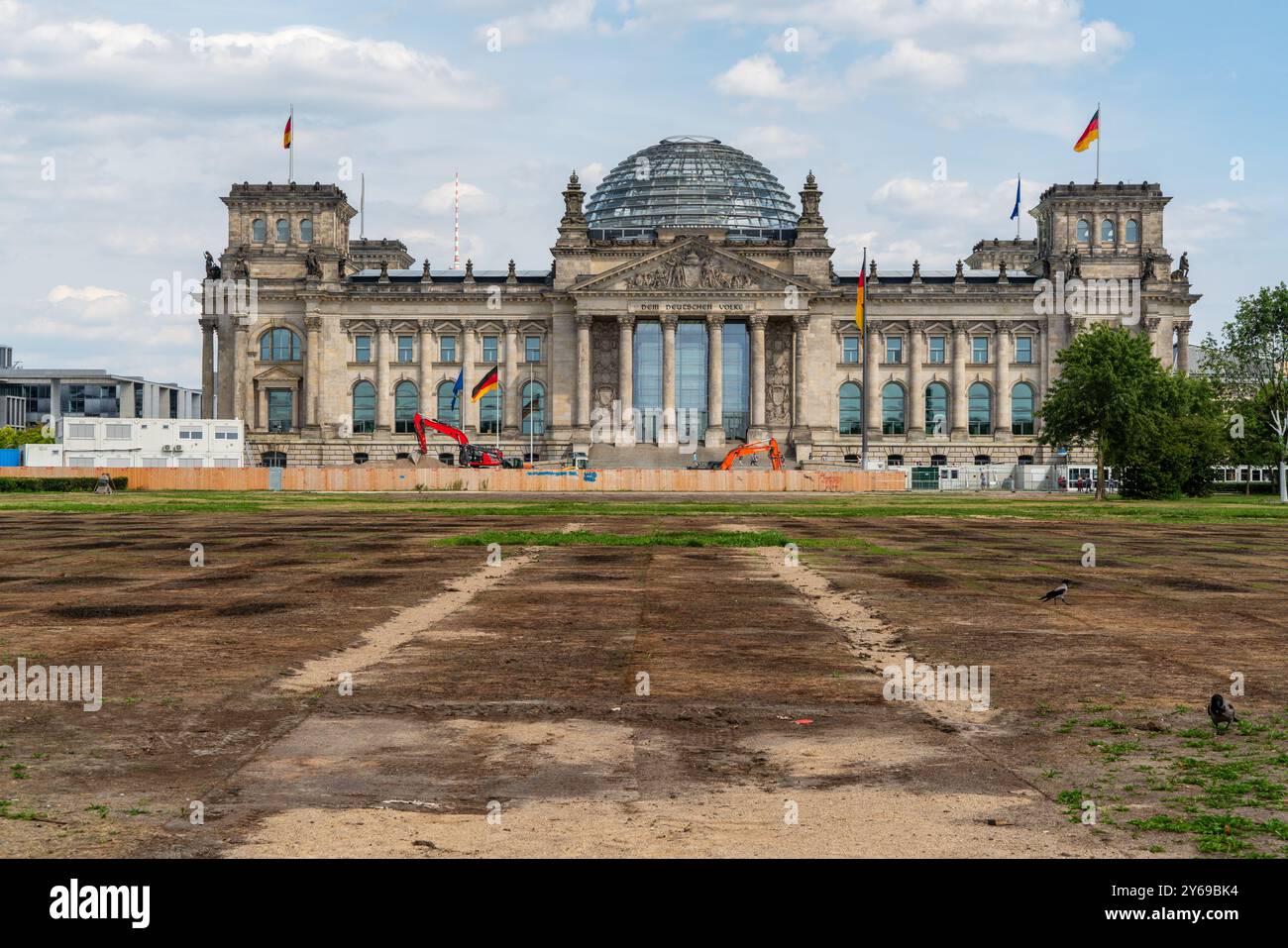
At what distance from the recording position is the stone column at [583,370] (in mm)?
133875

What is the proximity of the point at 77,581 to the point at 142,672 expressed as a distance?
11698mm

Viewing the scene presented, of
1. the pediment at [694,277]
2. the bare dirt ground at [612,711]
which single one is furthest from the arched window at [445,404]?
the bare dirt ground at [612,711]

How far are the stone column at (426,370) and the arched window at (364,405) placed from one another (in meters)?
4.97

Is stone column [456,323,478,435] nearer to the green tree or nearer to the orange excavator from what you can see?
the orange excavator

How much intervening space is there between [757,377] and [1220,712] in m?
124

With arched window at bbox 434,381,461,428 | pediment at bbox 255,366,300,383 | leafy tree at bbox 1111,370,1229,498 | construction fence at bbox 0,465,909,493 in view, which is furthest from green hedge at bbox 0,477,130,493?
leafy tree at bbox 1111,370,1229,498

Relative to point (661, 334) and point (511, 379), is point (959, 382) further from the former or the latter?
point (511, 379)

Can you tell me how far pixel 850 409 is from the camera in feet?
455

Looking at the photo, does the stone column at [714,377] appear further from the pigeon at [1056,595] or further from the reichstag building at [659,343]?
the pigeon at [1056,595]

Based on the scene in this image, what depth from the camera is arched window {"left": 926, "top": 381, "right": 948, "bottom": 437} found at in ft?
Answer: 456

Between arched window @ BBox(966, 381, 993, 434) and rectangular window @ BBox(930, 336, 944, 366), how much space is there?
14.5 ft
